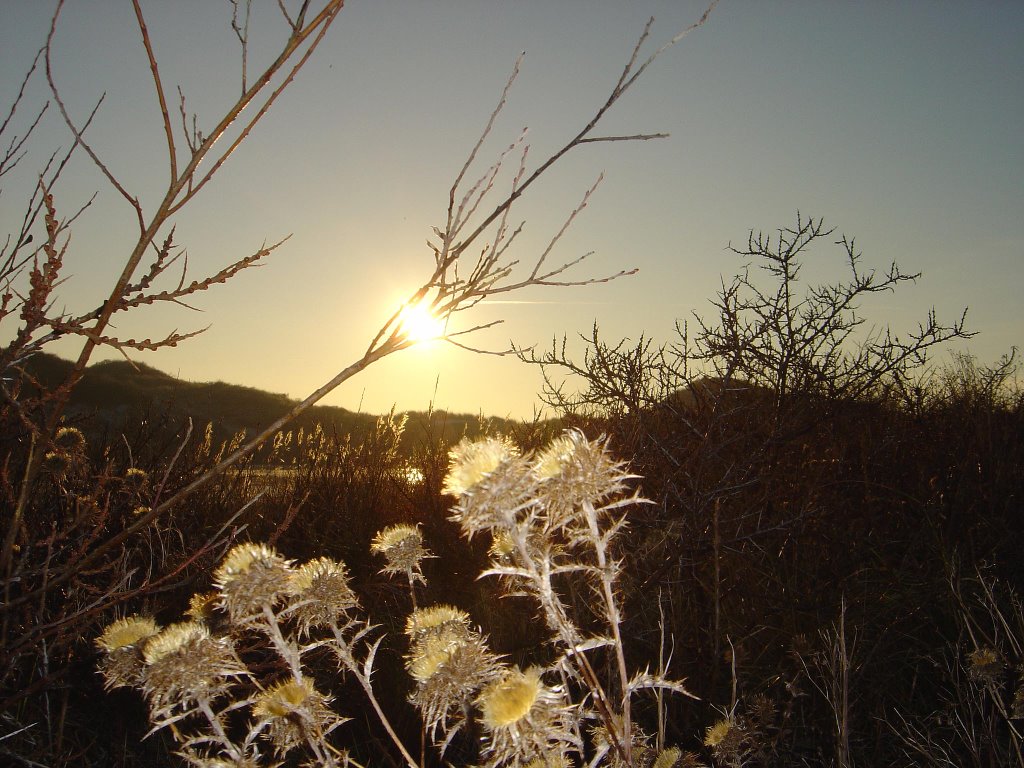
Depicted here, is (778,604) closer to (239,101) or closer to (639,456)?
(639,456)

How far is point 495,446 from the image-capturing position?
1.00 m

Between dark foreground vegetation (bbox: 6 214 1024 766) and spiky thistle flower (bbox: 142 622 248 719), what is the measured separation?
43 cm

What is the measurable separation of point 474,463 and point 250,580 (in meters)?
0.45

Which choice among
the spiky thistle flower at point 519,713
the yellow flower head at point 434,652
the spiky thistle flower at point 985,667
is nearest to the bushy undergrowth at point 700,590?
the spiky thistle flower at point 985,667

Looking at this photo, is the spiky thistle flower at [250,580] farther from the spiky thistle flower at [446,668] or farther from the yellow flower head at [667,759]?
the yellow flower head at [667,759]

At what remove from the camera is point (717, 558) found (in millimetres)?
2379

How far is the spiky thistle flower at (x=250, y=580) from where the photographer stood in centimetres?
112

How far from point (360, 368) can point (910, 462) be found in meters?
4.00

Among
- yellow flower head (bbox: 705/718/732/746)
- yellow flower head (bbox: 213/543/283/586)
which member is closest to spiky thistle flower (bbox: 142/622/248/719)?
yellow flower head (bbox: 213/543/283/586)

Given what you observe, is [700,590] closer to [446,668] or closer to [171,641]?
[446,668]

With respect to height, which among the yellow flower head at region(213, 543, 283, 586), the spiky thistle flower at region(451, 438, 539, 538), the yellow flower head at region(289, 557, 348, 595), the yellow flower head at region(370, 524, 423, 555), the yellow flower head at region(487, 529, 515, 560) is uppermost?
the spiky thistle flower at region(451, 438, 539, 538)

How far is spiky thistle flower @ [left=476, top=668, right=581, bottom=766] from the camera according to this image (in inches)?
38.4

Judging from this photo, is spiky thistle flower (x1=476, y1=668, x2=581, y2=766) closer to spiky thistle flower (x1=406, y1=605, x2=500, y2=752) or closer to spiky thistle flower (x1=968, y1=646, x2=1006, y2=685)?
spiky thistle flower (x1=406, y1=605, x2=500, y2=752)

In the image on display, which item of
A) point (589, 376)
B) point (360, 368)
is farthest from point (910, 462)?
point (360, 368)
